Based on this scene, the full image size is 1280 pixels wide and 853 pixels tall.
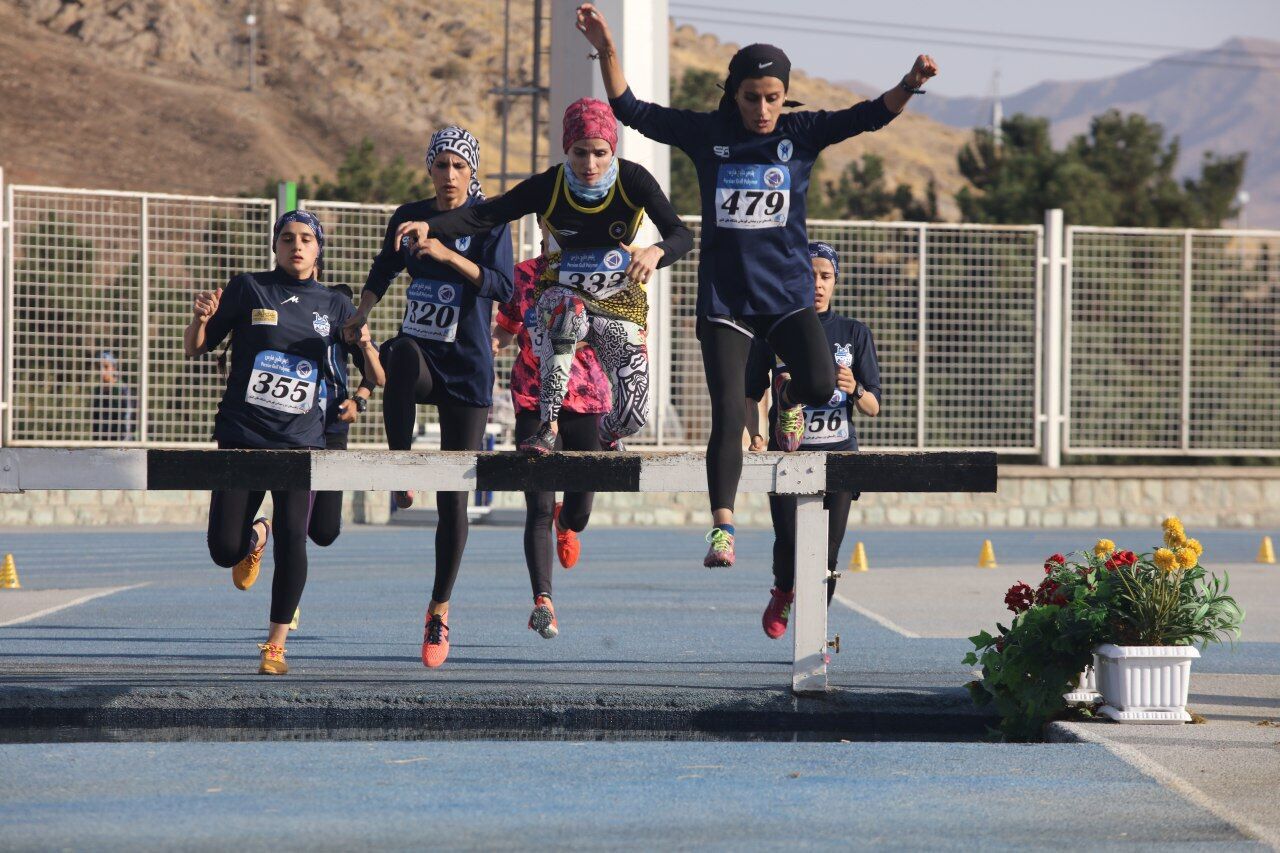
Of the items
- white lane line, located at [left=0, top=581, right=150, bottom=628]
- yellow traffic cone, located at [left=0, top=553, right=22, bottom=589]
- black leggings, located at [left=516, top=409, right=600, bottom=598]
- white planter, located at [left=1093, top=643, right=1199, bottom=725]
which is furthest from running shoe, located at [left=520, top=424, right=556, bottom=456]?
yellow traffic cone, located at [left=0, top=553, right=22, bottom=589]

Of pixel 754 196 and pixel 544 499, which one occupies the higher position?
pixel 754 196

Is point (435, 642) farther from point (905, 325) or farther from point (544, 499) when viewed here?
point (905, 325)

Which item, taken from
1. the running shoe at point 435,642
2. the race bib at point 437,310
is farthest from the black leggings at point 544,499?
the race bib at point 437,310

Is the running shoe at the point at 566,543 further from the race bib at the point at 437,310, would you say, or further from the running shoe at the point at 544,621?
the race bib at the point at 437,310

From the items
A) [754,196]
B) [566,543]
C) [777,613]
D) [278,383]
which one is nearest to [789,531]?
[777,613]

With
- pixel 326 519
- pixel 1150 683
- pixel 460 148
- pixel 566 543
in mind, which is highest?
pixel 460 148

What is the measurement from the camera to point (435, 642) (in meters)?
8.69

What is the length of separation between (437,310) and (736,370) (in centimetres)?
168

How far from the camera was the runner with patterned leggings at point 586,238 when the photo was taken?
795 cm

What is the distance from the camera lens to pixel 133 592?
44.1 feet

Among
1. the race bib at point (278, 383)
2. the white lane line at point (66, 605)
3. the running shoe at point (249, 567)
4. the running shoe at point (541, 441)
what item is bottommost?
the white lane line at point (66, 605)

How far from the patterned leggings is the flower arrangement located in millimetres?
2156

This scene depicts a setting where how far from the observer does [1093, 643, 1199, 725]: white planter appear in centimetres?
717

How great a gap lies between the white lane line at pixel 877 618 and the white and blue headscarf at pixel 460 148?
13.7ft
